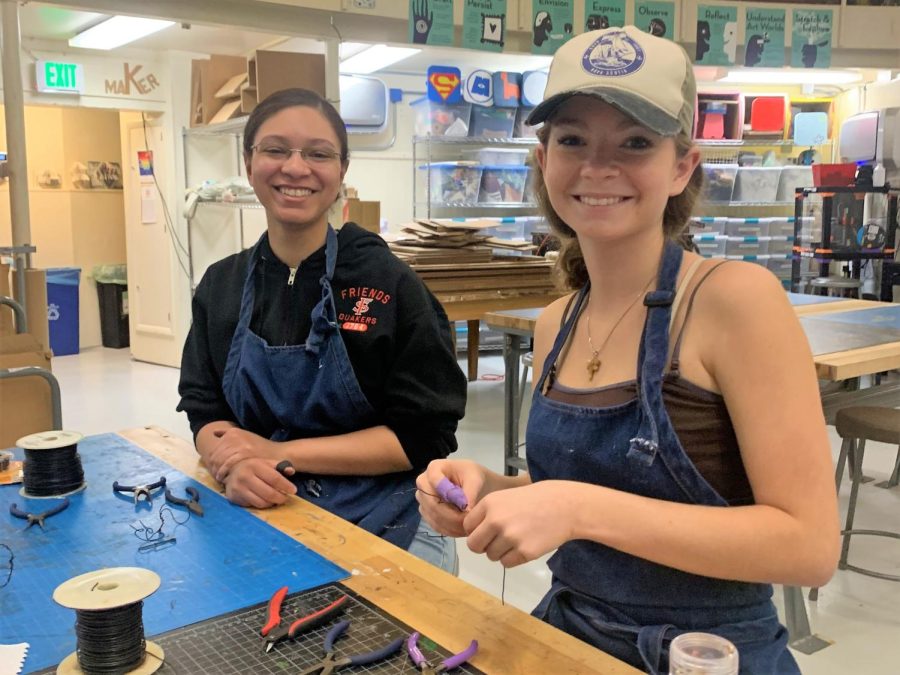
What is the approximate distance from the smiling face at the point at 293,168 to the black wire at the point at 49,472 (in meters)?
0.67

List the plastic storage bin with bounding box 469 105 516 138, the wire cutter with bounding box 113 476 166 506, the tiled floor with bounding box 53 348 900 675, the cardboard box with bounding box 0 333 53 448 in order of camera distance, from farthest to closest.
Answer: the plastic storage bin with bounding box 469 105 516 138, the cardboard box with bounding box 0 333 53 448, the tiled floor with bounding box 53 348 900 675, the wire cutter with bounding box 113 476 166 506

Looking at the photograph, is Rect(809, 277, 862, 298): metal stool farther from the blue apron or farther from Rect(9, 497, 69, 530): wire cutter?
Rect(9, 497, 69, 530): wire cutter

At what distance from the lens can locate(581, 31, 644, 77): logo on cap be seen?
1185 mm

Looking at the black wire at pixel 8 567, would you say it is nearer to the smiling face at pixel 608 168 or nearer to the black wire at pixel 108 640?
the black wire at pixel 108 640

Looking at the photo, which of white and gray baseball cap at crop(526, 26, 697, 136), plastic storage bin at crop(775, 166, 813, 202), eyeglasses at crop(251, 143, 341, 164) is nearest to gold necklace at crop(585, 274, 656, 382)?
white and gray baseball cap at crop(526, 26, 697, 136)

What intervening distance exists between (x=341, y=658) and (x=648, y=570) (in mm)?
445

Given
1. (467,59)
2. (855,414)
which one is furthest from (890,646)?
(467,59)

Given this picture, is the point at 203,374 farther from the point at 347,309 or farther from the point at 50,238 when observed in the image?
the point at 50,238

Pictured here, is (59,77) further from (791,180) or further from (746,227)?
(791,180)

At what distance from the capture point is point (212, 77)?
546cm

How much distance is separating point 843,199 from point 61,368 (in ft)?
22.1

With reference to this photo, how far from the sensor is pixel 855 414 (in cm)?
335

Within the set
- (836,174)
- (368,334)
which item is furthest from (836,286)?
(368,334)

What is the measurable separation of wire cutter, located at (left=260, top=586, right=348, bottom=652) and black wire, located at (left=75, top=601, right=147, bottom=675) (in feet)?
0.53
